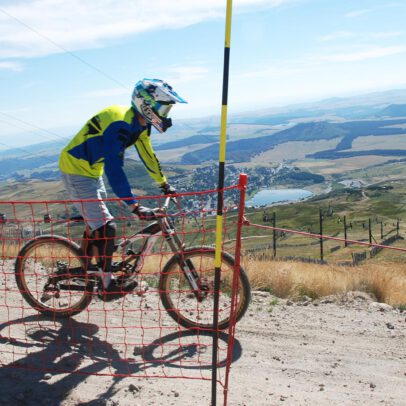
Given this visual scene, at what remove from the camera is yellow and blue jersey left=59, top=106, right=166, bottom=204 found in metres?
5.20

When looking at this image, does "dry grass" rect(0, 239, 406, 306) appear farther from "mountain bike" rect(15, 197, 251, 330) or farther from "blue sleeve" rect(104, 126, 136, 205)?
"blue sleeve" rect(104, 126, 136, 205)

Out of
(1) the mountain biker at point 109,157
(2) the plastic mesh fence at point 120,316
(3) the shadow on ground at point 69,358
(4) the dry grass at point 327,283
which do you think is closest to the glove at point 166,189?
(1) the mountain biker at point 109,157

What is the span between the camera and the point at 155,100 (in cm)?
530

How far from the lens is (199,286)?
19.9 ft

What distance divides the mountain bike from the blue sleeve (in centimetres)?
60

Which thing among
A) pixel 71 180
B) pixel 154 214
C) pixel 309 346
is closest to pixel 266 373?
pixel 309 346

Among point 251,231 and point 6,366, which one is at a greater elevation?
point 6,366

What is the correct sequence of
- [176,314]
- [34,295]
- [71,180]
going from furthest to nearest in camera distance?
[34,295] < [176,314] < [71,180]

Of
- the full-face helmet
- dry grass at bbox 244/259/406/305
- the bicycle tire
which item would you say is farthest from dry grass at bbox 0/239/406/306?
the full-face helmet

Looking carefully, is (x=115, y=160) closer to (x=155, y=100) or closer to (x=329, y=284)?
(x=155, y=100)

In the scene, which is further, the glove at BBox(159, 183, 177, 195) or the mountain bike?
the glove at BBox(159, 183, 177, 195)

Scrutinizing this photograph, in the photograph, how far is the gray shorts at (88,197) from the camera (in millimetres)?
5652

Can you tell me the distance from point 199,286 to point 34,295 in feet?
9.47

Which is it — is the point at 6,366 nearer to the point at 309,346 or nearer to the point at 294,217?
the point at 309,346
